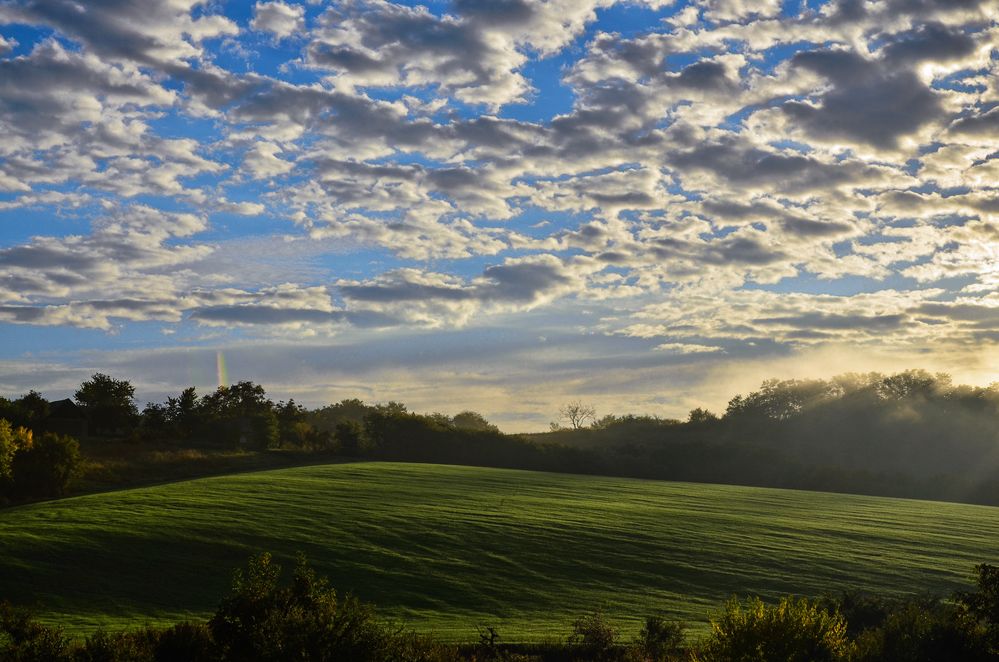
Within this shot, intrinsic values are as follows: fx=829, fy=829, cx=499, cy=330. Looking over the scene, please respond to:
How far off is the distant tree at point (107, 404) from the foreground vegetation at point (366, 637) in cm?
7840

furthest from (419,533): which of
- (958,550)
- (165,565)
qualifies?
(958,550)

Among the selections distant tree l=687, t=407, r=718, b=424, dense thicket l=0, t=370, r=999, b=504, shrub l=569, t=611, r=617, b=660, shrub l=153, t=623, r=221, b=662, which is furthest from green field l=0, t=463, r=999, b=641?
distant tree l=687, t=407, r=718, b=424

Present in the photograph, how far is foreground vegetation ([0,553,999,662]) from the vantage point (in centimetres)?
1460

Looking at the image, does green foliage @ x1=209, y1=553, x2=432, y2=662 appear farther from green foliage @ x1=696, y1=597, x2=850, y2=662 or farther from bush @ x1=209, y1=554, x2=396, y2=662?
green foliage @ x1=696, y1=597, x2=850, y2=662

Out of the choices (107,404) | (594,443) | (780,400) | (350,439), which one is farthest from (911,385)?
(107,404)

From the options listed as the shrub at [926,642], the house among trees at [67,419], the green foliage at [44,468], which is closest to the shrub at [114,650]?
the shrub at [926,642]

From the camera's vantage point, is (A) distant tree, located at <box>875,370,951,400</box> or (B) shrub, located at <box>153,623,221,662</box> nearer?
(B) shrub, located at <box>153,623,221,662</box>

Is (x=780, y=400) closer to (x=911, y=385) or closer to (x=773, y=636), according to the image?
(x=911, y=385)

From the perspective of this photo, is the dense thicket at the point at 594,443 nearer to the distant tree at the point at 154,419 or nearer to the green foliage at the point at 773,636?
the distant tree at the point at 154,419

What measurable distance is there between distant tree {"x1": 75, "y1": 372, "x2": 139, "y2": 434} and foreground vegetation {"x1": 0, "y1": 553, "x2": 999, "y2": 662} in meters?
78.4

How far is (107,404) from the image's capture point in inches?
3573

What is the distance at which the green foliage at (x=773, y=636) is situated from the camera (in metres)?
16.4

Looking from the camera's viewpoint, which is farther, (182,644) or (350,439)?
(350,439)

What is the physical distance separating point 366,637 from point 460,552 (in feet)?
69.9
